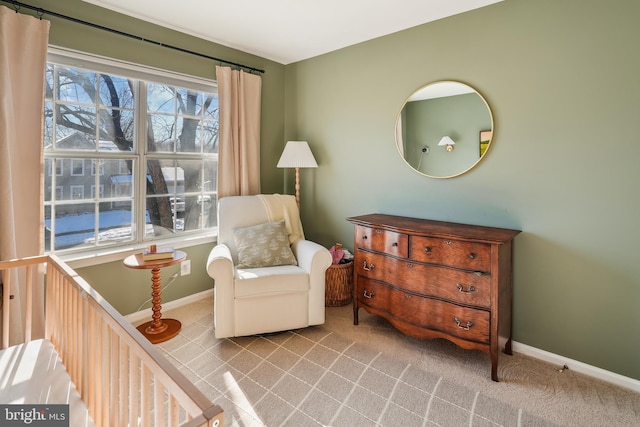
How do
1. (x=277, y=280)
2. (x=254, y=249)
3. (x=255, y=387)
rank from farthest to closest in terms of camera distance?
(x=254, y=249)
(x=277, y=280)
(x=255, y=387)

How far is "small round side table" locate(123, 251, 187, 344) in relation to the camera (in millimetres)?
2395

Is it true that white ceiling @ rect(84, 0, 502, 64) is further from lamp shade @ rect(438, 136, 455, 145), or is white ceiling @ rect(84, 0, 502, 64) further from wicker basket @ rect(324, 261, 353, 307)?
wicker basket @ rect(324, 261, 353, 307)

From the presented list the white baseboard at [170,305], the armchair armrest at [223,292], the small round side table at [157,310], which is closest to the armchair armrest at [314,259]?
the armchair armrest at [223,292]

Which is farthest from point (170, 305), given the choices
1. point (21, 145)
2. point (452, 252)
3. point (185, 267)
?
point (452, 252)

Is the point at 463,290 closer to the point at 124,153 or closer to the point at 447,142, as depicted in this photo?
the point at 447,142

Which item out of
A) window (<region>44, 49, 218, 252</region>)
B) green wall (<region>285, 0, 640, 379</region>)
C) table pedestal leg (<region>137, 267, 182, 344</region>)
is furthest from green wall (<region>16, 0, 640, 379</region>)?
table pedestal leg (<region>137, 267, 182, 344</region>)

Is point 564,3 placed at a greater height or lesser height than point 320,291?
greater

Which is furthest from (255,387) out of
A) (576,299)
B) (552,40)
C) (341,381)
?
(552,40)

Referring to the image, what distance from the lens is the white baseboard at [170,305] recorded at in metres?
2.72

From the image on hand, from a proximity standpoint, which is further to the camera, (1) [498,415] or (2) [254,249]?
(2) [254,249]

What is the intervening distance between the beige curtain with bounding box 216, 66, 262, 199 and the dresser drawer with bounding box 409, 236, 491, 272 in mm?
1801

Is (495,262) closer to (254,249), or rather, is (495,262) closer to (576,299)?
(576,299)

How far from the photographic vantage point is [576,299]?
2.10 meters

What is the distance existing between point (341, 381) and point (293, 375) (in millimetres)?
289
